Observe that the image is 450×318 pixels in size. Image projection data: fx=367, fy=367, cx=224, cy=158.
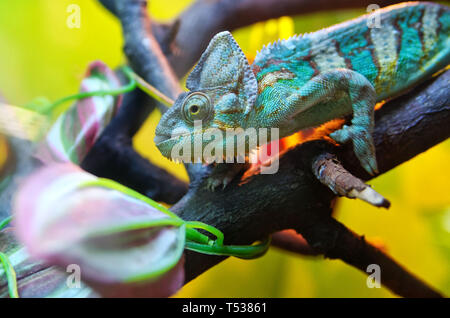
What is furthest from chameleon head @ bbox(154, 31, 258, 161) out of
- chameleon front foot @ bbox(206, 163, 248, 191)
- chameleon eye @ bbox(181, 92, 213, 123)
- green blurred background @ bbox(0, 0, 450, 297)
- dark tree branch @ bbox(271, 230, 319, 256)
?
dark tree branch @ bbox(271, 230, 319, 256)

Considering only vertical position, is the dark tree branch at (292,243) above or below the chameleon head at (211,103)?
below

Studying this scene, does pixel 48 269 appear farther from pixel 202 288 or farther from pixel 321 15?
pixel 321 15

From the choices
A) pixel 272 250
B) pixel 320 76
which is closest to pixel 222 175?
pixel 320 76

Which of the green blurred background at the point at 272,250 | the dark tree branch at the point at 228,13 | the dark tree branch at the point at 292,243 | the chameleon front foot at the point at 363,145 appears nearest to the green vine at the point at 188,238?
the chameleon front foot at the point at 363,145

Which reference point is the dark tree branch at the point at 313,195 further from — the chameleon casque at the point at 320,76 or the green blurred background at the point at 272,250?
the green blurred background at the point at 272,250

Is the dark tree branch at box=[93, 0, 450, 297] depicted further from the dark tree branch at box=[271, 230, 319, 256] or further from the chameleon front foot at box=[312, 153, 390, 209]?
the dark tree branch at box=[271, 230, 319, 256]

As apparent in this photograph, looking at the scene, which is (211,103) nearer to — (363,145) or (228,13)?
(363,145)
